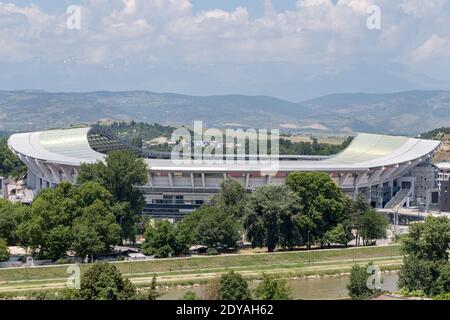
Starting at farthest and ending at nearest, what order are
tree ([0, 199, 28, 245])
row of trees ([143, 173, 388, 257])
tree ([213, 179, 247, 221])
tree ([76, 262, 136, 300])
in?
tree ([213, 179, 247, 221]), row of trees ([143, 173, 388, 257]), tree ([0, 199, 28, 245]), tree ([76, 262, 136, 300])

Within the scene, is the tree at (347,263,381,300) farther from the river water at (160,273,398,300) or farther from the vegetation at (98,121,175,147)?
the vegetation at (98,121,175,147)

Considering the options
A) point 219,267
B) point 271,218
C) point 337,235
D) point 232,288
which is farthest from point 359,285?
point 337,235

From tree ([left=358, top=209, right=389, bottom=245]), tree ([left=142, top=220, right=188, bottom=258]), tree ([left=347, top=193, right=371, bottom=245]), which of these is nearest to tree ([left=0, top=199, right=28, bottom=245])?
tree ([left=142, top=220, right=188, bottom=258])

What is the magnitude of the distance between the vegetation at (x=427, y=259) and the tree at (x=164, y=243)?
30.9ft

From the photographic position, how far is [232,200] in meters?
39.0

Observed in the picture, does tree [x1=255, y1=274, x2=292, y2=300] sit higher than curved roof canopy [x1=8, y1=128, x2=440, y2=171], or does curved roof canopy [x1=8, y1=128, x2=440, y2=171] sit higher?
curved roof canopy [x1=8, y1=128, x2=440, y2=171]

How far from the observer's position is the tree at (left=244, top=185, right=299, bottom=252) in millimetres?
34594

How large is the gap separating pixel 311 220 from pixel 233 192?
4839mm

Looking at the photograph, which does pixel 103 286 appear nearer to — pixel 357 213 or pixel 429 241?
pixel 429 241

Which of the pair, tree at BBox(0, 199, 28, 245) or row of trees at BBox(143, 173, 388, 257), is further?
row of trees at BBox(143, 173, 388, 257)

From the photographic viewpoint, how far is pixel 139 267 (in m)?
31.6

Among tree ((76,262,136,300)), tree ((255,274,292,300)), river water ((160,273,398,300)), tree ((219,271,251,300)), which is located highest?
tree ((76,262,136,300))

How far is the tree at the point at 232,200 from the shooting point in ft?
123

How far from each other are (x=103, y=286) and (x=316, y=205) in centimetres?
1782
